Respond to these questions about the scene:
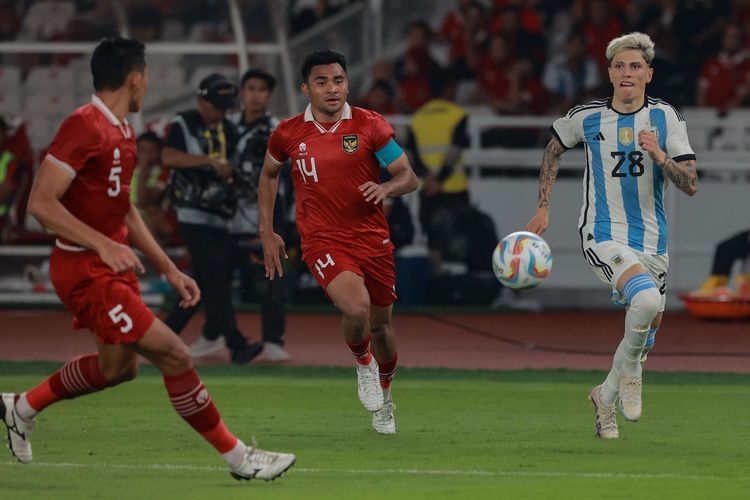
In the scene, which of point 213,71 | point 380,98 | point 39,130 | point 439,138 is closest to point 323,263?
point 213,71

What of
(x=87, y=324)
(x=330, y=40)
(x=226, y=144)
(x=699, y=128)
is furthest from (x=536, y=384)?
(x=330, y=40)

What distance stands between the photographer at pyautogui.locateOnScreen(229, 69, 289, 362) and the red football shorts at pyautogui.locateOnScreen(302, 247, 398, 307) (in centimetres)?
381

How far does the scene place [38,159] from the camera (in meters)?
19.5

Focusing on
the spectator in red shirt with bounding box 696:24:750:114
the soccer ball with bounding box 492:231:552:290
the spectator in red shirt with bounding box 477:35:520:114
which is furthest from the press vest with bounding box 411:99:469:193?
the soccer ball with bounding box 492:231:552:290

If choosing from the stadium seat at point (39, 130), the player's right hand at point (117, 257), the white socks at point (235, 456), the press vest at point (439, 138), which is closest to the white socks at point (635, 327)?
the white socks at point (235, 456)

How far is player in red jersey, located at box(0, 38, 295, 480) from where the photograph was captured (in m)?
7.50

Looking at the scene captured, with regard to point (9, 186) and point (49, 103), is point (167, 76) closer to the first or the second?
point (49, 103)

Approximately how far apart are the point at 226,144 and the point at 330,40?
7.73 m

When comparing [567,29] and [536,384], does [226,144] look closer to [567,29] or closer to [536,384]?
[536,384]

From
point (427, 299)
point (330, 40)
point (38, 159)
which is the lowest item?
point (427, 299)

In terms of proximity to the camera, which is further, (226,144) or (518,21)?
(518,21)

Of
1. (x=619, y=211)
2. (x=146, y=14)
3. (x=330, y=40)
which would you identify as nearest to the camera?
(x=619, y=211)

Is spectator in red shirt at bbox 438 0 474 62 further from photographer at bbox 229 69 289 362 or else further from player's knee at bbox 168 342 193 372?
player's knee at bbox 168 342 193 372

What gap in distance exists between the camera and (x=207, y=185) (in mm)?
13438
